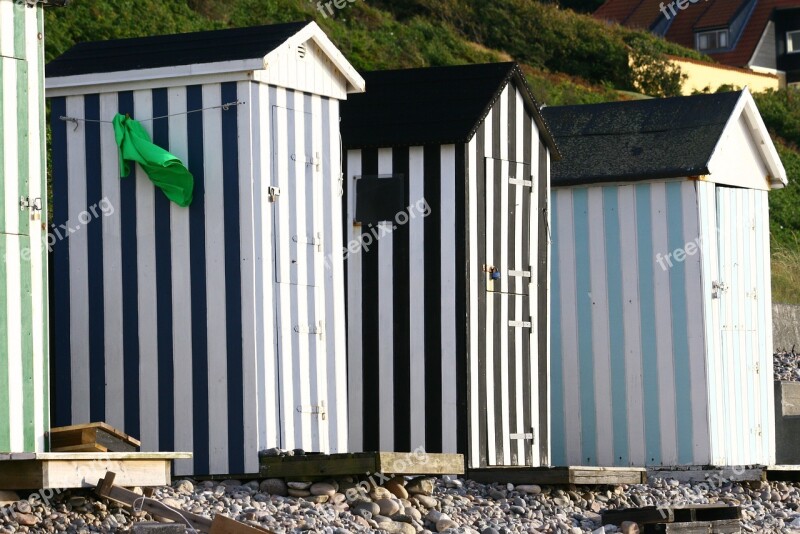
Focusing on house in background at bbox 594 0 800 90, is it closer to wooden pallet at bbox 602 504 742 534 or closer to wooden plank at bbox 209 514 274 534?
wooden pallet at bbox 602 504 742 534

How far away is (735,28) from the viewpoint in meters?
52.5

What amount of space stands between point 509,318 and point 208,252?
2.84m

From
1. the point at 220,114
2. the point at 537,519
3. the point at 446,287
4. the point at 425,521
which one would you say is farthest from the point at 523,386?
the point at 220,114

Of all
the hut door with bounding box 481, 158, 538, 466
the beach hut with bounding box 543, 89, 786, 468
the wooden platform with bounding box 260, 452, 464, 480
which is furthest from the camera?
the beach hut with bounding box 543, 89, 786, 468

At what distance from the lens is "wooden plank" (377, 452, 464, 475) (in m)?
9.24

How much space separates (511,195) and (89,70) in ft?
11.2

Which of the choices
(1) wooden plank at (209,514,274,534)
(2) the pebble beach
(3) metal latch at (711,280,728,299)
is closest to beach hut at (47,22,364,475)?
(2) the pebble beach

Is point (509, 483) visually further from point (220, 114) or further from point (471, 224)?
point (220, 114)

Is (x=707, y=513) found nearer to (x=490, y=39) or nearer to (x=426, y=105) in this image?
(x=426, y=105)

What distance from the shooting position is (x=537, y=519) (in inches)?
405

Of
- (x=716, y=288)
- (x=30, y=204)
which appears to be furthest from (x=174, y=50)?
(x=716, y=288)

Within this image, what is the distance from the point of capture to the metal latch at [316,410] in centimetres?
1012

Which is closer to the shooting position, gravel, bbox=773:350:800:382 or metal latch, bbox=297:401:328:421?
metal latch, bbox=297:401:328:421

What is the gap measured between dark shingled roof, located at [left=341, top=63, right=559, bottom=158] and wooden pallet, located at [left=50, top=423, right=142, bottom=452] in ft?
12.7
